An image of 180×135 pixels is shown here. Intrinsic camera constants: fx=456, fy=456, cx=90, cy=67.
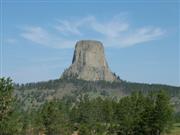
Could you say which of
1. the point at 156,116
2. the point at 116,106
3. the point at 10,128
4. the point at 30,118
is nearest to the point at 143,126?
the point at 156,116

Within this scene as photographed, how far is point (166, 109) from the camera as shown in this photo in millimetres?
90938

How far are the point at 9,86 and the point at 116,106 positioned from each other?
7354cm

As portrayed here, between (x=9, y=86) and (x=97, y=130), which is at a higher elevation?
(x=9, y=86)

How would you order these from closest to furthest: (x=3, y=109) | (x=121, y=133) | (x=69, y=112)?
(x=3, y=109), (x=121, y=133), (x=69, y=112)

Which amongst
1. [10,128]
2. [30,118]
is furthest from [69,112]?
[10,128]

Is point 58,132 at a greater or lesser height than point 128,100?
lesser

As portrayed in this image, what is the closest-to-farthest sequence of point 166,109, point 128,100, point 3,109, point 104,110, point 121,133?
point 3,109, point 166,109, point 121,133, point 128,100, point 104,110

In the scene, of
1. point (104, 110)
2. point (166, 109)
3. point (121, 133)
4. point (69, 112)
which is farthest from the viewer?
point (69, 112)

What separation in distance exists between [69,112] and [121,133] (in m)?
45.7

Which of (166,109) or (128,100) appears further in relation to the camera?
(128,100)

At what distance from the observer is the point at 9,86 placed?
182 ft

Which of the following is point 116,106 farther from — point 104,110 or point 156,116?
point 156,116

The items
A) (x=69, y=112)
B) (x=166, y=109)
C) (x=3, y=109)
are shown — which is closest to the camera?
(x=3, y=109)

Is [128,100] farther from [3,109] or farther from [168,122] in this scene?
[3,109]
